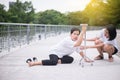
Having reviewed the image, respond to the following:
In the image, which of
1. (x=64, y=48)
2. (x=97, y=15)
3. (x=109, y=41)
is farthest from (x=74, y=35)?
(x=97, y=15)

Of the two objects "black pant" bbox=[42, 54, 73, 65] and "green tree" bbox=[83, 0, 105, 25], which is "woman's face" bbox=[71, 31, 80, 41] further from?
"green tree" bbox=[83, 0, 105, 25]

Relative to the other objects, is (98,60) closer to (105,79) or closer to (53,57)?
(53,57)

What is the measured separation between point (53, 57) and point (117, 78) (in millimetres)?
1018

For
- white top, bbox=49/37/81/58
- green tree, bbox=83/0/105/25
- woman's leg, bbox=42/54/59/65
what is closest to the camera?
woman's leg, bbox=42/54/59/65

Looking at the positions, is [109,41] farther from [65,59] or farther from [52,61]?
[52,61]

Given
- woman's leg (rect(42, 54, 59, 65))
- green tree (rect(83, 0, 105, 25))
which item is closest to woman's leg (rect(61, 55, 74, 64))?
woman's leg (rect(42, 54, 59, 65))

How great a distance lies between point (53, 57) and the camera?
10.9ft

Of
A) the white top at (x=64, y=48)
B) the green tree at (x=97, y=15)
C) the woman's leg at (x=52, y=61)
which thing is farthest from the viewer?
the green tree at (x=97, y=15)

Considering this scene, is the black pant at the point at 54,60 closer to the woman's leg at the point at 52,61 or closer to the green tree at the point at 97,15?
the woman's leg at the point at 52,61

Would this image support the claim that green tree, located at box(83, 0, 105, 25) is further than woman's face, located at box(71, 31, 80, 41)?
Yes

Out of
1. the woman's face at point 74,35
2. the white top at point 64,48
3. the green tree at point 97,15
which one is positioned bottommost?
the white top at point 64,48

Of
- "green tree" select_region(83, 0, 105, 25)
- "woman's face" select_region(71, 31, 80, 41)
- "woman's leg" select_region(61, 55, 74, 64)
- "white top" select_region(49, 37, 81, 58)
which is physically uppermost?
"green tree" select_region(83, 0, 105, 25)

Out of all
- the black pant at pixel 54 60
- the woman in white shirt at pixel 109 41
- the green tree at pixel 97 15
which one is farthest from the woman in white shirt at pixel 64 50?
the green tree at pixel 97 15

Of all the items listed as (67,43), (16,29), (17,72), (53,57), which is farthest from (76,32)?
(16,29)
